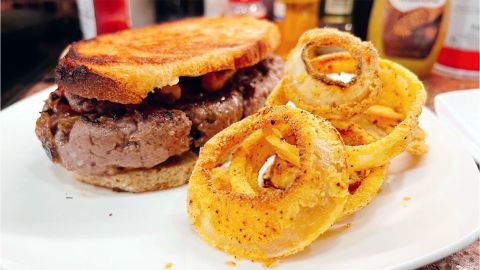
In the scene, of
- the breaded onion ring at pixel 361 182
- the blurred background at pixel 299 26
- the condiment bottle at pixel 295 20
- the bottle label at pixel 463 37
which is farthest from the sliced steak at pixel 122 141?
the bottle label at pixel 463 37

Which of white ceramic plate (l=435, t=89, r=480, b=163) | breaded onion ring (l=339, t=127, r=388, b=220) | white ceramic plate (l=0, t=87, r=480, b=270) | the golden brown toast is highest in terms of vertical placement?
the golden brown toast

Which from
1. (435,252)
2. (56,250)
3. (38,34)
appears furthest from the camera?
(38,34)

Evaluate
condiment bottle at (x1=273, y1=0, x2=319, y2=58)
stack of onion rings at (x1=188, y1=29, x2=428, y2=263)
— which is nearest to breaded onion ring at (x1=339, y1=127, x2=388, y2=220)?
stack of onion rings at (x1=188, y1=29, x2=428, y2=263)

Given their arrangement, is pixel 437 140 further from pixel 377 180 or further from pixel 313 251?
pixel 313 251

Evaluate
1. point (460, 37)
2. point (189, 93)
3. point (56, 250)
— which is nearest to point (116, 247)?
point (56, 250)

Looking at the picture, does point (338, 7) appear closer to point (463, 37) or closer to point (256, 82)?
point (463, 37)

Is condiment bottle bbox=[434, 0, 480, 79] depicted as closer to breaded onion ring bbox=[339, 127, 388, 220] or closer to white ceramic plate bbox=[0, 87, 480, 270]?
white ceramic plate bbox=[0, 87, 480, 270]
